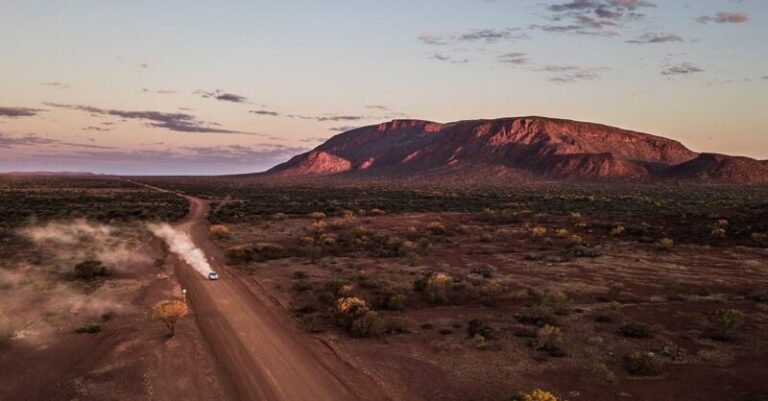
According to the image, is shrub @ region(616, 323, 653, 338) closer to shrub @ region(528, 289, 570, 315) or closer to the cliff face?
shrub @ region(528, 289, 570, 315)

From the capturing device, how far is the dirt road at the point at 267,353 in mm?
12469

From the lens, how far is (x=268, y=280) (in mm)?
24688

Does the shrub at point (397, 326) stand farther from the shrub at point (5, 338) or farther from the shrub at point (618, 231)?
the shrub at point (618, 231)

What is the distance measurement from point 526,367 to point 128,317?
13820 mm

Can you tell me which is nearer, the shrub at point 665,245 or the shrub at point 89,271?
the shrub at point 89,271

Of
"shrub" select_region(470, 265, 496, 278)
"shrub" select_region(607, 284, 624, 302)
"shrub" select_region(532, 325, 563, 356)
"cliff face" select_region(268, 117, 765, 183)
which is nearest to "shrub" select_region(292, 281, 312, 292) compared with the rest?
"shrub" select_region(470, 265, 496, 278)

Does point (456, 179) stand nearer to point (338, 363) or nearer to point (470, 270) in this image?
point (470, 270)

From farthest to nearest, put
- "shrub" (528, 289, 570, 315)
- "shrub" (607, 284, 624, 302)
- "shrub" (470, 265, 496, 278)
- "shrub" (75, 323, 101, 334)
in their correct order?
"shrub" (470, 265, 496, 278) < "shrub" (607, 284, 624, 302) < "shrub" (528, 289, 570, 315) < "shrub" (75, 323, 101, 334)

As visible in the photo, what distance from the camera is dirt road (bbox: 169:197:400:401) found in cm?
1247

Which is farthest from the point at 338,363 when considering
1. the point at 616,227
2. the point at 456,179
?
the point at 456,179

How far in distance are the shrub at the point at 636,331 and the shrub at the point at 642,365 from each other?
2.44 meters

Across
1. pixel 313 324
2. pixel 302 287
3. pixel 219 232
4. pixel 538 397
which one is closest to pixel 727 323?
pixel 538 397

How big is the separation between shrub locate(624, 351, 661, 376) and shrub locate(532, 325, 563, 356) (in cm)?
192

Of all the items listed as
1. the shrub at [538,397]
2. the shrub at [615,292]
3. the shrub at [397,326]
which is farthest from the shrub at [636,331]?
the shrub at [397,326]
